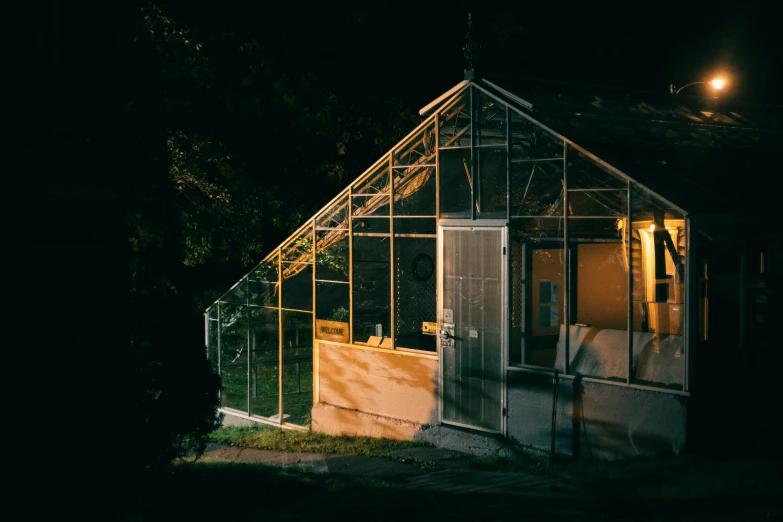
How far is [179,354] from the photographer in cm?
1012

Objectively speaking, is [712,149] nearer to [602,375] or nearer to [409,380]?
[602,375]

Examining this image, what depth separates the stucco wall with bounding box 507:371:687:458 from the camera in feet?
34.6

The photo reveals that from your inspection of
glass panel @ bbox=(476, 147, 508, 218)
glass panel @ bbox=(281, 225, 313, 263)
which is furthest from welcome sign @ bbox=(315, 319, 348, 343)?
glass panel @ bbox=(476, 147, 508, 218)

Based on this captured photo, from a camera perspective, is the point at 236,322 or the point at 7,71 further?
the point at 236,322

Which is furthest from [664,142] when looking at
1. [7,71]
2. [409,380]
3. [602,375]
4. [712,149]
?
[7,71]

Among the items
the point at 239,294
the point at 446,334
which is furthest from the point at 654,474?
the point at 239,294

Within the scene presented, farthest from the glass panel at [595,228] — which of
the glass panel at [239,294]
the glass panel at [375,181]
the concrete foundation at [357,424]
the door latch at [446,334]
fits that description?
the glass panel at [239,294]

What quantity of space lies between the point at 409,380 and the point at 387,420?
2.55ft

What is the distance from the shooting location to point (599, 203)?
1132 cm

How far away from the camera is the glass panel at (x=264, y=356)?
1598cm

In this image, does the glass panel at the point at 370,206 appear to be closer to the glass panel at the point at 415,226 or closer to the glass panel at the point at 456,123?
the glass panel at the point at 415,226

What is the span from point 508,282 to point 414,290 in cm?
197

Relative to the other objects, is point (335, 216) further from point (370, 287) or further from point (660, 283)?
point (660, 283)

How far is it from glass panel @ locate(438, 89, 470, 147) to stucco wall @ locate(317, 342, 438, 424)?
3.02 meters
